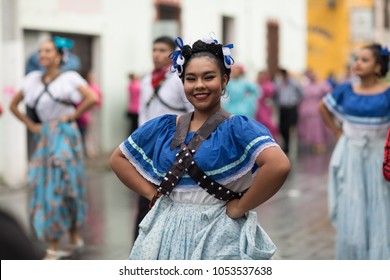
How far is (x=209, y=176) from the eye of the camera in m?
3.92

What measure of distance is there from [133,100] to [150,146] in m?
12.6

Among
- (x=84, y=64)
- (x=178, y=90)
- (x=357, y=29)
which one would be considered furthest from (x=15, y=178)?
(x=357, y=29)

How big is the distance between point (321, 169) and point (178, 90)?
899 cm

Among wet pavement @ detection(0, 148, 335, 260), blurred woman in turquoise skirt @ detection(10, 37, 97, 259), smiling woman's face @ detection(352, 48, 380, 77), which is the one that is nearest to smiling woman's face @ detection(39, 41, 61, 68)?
blurred woman in turquoise skirt @ detection(10, 37, 97, 259)

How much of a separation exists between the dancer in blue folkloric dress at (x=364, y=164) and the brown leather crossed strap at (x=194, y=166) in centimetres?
284

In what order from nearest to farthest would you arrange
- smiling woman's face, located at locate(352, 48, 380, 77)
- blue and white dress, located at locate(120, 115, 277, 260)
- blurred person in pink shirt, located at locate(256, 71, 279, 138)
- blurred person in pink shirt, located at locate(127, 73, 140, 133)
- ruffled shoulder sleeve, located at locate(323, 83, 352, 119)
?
blue and white dress, located at locate(120, 115, 277, 260) → smiling woman's face, located at locate(352, 48, 380, 77) → ruffled shoulder sleeve, located at locate(323, 83, 352, 119) → blurred person in pink shirt, located at locate(127, 73, 140, 133) → blurred person in pink shirt, located at locate(256, 71, 279, 138)

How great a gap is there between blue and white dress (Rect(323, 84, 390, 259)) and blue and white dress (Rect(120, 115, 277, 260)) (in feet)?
9.04

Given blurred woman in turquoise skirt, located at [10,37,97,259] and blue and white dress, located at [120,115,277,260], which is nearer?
blue and white dress, located at [120,115,277,260]

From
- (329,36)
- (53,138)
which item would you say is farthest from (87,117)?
(329,36)

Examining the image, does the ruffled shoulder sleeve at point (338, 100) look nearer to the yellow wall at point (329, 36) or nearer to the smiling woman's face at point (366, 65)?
the smiling woman's face at point (366, 65)

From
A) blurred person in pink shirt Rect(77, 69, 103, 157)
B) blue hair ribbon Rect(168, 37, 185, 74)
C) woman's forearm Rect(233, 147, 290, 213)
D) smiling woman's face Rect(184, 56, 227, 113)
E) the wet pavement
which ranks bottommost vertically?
the wet pavement

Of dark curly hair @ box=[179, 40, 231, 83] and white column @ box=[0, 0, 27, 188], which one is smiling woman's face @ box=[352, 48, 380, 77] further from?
white column @ box=[0, 0, 27, 188]

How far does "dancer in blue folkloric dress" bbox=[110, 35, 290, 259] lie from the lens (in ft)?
12.7
